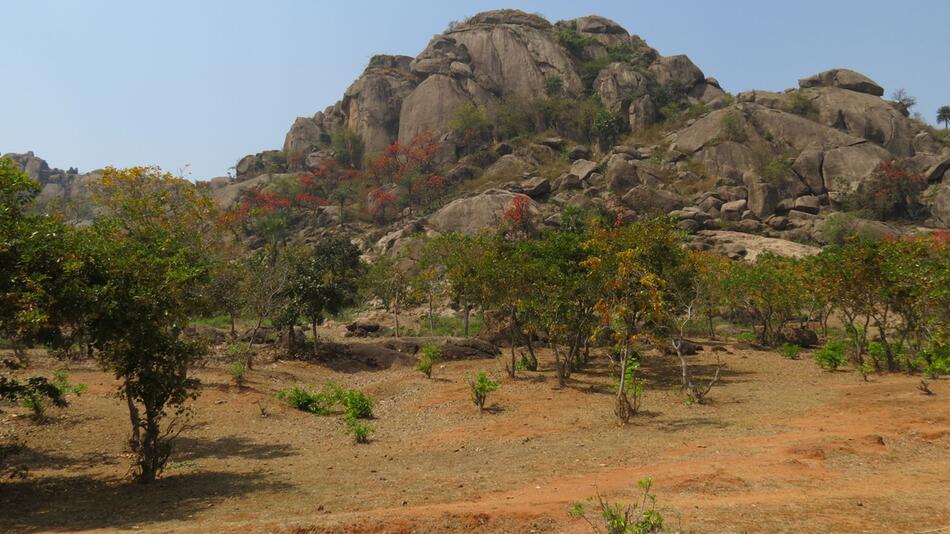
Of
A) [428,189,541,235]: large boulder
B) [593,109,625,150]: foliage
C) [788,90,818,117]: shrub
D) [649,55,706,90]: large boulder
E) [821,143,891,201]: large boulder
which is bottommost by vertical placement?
[428,189,541,235]: large boulder

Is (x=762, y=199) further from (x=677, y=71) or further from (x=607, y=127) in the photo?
(x=677, y=71)

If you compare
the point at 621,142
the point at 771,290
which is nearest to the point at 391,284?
the point at 771,290

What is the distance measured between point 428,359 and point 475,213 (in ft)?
137

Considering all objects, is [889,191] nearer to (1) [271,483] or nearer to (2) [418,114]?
(2) [418,114]

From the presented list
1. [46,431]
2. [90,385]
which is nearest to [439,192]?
[90,385]

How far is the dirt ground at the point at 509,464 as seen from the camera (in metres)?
8.19

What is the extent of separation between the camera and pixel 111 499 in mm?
10375

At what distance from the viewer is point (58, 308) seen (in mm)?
10383

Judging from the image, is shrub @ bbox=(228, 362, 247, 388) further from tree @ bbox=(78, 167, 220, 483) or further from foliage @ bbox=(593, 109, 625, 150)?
foliage @ bbox=(593, 109, 625, 150)

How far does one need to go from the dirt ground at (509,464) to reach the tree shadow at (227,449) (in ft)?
0.31

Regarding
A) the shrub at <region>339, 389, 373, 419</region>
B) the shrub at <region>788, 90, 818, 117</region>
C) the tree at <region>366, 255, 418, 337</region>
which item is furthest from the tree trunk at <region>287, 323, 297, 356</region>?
the shrub at <region>788, 90, 818, 117</region>

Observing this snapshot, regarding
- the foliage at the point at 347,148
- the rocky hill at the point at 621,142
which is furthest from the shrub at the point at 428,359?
the foliage at the point at 347,148

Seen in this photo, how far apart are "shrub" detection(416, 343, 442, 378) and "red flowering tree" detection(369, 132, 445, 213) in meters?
49.5

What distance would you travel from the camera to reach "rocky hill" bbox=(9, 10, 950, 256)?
6769 cm
